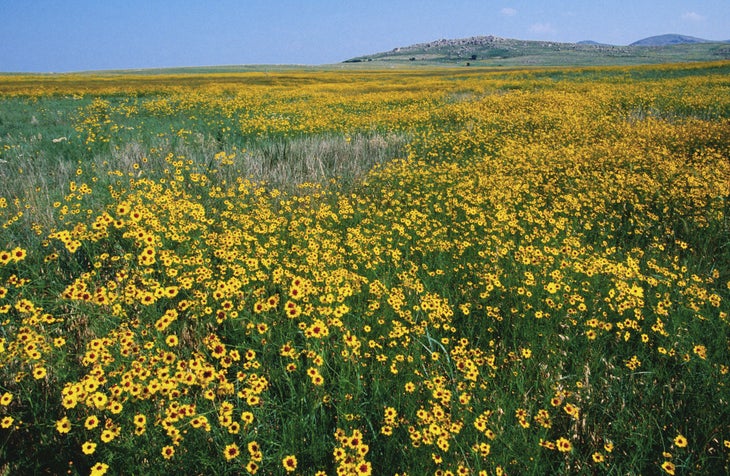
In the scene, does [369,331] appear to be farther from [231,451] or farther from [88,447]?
[88,447]

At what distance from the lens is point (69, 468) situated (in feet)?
7.11

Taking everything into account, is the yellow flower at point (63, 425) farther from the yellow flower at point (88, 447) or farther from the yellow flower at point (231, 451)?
the yellow flower at point (231, 451)

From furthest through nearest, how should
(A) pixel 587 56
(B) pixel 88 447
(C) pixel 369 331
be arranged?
(A) pixel 587 56 → (C) pixel 369 331 → (B) pixel 88 447

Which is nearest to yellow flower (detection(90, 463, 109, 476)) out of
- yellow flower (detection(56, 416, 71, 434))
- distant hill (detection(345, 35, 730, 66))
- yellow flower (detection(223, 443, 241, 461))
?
yellow flower (detection(56, 416, 71, 434))

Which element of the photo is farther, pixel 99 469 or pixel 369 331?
pixel 369 331

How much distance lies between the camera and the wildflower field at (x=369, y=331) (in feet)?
7.13

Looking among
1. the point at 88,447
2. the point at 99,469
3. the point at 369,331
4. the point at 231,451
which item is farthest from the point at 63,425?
the point at 369,331

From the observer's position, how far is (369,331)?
3.10 metres

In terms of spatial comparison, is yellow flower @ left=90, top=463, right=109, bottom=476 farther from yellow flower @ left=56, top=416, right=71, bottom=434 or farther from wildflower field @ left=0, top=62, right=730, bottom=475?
yellow flower @ left=56, top=416, right=71, bottom=434

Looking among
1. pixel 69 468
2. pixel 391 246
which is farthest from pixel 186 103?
pixel 69 468

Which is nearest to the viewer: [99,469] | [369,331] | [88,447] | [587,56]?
[99,469]

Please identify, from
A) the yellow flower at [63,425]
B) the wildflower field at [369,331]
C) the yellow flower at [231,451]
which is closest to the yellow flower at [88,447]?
the wildflower field at [369,331]

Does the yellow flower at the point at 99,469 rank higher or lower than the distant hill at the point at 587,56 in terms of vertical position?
lower

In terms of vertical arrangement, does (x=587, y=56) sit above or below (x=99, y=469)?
above
